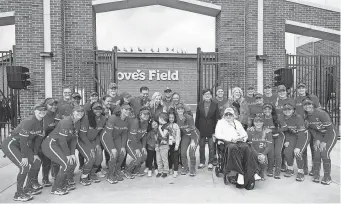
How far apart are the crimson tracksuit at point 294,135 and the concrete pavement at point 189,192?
405mm

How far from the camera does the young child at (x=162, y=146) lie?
17.1 ft

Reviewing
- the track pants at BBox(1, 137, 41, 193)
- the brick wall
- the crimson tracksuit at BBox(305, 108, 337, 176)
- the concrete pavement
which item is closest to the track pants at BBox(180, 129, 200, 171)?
the concrete pavement

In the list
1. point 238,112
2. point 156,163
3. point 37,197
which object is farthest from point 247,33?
point 37,197

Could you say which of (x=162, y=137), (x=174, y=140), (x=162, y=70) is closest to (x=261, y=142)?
(x=174, y=140)

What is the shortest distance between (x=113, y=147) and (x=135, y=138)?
17.6 inches

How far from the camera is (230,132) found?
5090mm

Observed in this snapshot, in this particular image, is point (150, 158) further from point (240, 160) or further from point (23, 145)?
point (23, 145)

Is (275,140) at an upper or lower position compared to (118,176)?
upper

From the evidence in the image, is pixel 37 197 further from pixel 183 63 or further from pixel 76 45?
pixel 183 63

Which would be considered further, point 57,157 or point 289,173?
point 289,173

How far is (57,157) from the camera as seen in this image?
432 centimetres

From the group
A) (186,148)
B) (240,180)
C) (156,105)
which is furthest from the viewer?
(156,105)

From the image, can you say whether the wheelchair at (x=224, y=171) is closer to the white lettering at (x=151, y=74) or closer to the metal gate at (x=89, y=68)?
the metal gate at (x=89, y=68)

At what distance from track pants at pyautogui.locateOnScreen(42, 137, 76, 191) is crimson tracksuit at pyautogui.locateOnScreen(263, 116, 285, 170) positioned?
3.67 meters
